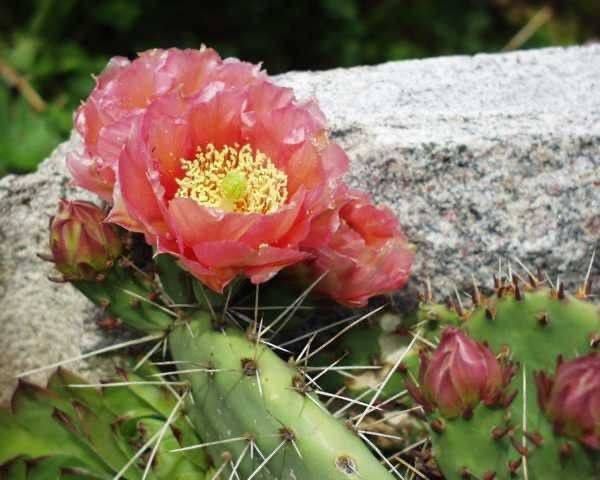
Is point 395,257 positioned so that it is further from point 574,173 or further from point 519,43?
point 519,43

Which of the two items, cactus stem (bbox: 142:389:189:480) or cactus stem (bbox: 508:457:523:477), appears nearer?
cactus stem (bbox: 508:457:523:477)

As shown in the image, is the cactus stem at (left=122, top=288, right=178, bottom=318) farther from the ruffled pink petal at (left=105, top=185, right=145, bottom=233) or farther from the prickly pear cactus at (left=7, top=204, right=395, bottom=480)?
the ruffled pink petal at (left=105, top=185, right=145, bottom=233)

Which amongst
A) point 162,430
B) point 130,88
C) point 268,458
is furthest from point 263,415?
point 130,88

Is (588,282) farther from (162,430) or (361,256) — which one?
(162,430)

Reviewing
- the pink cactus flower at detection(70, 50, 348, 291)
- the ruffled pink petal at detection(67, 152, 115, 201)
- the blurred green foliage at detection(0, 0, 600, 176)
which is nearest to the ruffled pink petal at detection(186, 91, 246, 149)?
the pink cactus flower at detection(70, 50, 348, 291)

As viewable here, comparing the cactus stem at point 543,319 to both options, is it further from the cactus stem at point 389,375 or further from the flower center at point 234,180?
the flower center at point 234,180

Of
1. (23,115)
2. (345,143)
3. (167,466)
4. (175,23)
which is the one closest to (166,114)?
(345,143)
